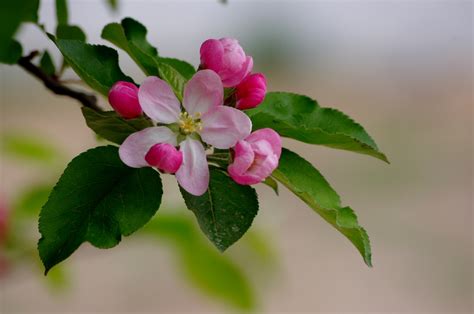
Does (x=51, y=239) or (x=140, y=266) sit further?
(x=140, y=266)

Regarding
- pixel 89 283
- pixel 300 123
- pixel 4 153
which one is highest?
pixel 300 123

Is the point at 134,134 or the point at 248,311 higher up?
the point at 134,134

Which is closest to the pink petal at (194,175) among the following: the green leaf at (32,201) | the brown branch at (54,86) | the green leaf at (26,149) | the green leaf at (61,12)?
the brown branch at (54,86)

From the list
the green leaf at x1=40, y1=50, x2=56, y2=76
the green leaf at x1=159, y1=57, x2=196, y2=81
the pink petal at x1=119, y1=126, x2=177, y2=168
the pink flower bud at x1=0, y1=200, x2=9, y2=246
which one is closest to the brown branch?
the green leaf at x1=40, y1=50, x2=56, y2=76

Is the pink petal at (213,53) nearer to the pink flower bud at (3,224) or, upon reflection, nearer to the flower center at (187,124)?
the flower center at (187,124)

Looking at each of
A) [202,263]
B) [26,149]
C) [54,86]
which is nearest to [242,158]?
[54,86]

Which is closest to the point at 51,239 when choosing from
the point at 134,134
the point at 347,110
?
the point at 134,134

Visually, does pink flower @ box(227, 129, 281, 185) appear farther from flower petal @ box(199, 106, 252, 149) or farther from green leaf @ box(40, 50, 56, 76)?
green leaf @ box(40, 50, 56, 76)

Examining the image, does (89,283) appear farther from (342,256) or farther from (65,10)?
(65,10)
